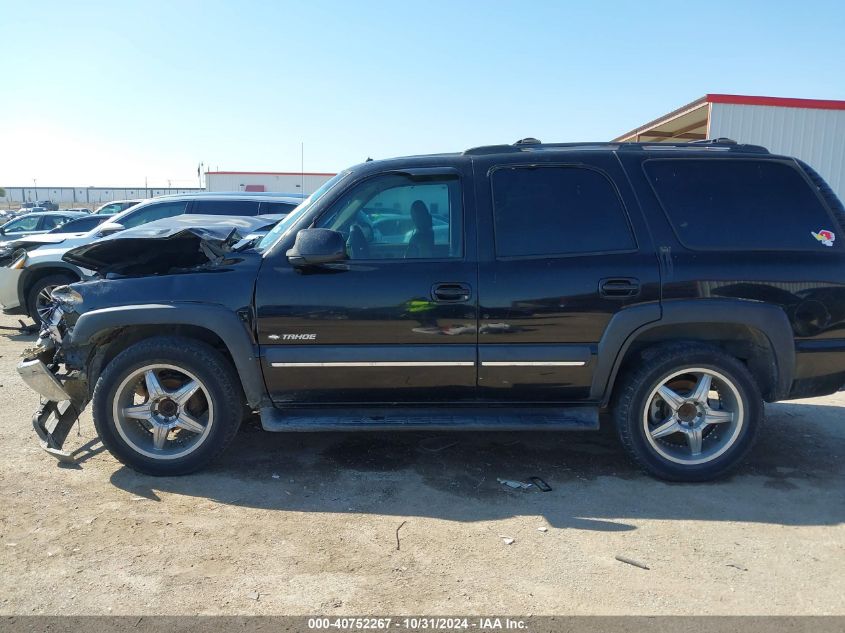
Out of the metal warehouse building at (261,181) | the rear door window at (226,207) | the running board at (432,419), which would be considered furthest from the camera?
the metal warehouse building at (261,181)

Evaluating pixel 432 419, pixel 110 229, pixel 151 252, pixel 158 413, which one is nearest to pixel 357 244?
pixel 432 419

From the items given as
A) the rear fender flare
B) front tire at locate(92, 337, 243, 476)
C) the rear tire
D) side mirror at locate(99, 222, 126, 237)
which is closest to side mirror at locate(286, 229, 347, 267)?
front tire at locate(92, 337, 243, 476)

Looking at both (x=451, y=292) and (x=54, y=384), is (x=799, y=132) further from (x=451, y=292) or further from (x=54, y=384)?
(x=54, y=384)

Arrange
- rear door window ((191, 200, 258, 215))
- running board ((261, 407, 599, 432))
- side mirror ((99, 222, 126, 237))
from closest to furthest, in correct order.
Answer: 1. running board ((261, 407, 599, 432))
2. side mirror ((99, 222, 126, 237))
3. rear door window ((191, 200, 258, 215))

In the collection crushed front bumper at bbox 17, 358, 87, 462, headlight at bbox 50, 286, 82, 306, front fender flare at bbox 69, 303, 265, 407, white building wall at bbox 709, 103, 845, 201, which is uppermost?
white building wall at bbox 709, 103, 845, 201

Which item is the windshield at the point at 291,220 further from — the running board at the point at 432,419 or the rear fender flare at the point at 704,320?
the rear fender flare at the point at 704,320

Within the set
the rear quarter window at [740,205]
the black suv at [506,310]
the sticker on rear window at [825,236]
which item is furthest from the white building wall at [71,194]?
the sticker on rear window at [825,236]

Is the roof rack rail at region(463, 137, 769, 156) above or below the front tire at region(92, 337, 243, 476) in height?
above

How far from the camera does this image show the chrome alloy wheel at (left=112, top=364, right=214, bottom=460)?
3.99 meters

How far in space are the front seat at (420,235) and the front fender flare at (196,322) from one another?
1.12m

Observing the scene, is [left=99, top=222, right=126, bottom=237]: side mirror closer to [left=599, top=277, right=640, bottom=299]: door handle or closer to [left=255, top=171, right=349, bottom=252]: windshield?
[left=255, top=171, right=349, bottom=252]: windshield

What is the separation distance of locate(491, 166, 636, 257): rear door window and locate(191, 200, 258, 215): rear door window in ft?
22.5

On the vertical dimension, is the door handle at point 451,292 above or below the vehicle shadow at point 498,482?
above

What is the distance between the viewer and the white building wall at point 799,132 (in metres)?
12.4
